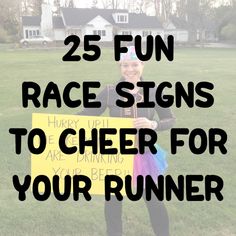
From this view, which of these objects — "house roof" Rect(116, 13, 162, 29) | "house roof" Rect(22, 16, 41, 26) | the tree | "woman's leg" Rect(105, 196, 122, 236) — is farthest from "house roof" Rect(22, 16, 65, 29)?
"woman's leg" Rect(105, 196, 122, 236)

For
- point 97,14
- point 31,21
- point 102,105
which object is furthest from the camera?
point 97,14

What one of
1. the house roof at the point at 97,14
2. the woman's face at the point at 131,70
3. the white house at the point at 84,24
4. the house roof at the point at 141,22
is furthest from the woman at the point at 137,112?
the house roof at the point at 141,22

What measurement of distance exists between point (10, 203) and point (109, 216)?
1824 millimetres

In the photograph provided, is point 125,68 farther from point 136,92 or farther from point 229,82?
point 229,82

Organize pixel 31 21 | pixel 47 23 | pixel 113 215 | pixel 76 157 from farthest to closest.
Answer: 1. pixel 31 21
2. pixel 47 23
3. pixel 113 215
4. pixel 76 157

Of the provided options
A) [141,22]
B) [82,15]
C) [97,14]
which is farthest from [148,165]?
[141,22]

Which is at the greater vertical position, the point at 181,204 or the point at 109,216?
the point at 109,216

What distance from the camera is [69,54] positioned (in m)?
4.10

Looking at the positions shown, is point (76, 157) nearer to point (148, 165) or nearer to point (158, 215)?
point (148, 165)

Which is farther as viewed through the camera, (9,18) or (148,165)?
(9,18)

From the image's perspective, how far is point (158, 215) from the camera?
373 centimetres

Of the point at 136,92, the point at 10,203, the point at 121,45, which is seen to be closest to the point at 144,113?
the point at 136,92

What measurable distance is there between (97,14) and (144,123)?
6498cm

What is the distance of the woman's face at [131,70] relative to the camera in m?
3.43
